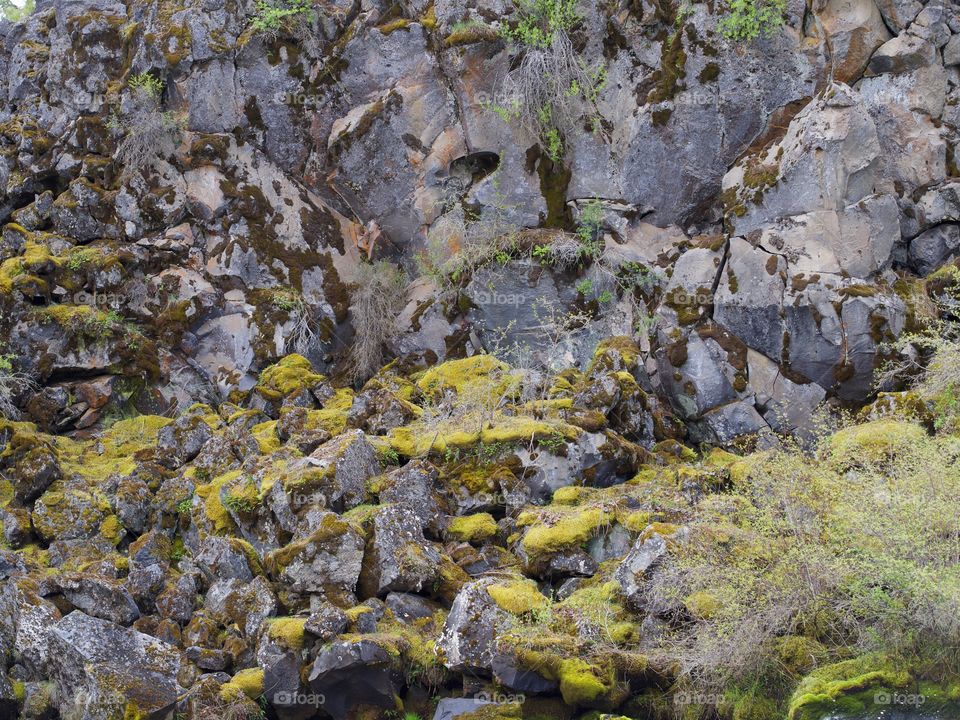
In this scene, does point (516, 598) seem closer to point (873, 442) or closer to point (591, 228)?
point (873, 442)

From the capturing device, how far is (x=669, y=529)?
8.95m

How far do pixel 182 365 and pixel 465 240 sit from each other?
19.8ft

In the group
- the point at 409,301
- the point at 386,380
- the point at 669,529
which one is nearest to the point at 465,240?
the point at 409,301

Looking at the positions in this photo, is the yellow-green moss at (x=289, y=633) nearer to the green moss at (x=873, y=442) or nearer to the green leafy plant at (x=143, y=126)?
the green moss at (x=873, y=442)

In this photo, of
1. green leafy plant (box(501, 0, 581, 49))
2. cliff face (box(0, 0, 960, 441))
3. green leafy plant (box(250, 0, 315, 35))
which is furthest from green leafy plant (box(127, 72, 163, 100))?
green leafy plant (box(501, 0, 581, 49))

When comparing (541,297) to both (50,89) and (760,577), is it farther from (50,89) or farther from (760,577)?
(50,89)

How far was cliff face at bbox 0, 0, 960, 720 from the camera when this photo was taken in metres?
8.16

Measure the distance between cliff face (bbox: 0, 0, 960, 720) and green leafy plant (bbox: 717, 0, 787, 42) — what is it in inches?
2.9

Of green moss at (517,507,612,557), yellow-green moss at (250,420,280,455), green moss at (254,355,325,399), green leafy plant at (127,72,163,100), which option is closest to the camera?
green moss at (517,507,612,557)

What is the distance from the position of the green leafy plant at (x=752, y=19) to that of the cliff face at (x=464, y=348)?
0.24ft

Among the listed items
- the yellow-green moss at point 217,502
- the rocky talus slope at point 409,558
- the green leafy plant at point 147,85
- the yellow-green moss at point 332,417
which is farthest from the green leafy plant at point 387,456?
the green leafy plant at point 147,85

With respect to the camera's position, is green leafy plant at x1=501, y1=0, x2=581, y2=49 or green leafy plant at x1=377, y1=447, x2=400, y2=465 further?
green leafy plant at x1=501, y1=0, x2=581, y2=49

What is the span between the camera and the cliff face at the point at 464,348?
321 inches

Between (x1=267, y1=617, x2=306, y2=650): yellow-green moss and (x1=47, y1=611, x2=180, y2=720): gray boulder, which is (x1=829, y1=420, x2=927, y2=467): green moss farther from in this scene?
(x1=47, y1=611, x2=180, y2=720): gray boulder
